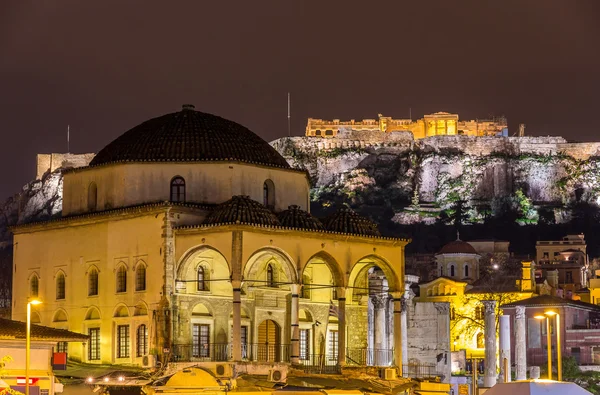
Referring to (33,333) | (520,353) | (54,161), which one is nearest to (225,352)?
(33,333)

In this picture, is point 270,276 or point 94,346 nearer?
point 94,346

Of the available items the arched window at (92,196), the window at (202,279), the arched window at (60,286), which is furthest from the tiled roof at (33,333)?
the arched window at (92,196)

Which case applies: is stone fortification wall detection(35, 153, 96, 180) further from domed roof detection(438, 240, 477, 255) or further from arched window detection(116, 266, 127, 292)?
arched window detection(116, 266, 127, 292)

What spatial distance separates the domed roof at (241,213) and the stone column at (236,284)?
66cm

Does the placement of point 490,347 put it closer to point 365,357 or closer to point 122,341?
point 365,357

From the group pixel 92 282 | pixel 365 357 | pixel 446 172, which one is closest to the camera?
pixel 92 282

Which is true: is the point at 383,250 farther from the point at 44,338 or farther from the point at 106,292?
the point at 44,338

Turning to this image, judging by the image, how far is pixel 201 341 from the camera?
55.7 meters

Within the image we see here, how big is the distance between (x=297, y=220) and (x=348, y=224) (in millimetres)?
3228

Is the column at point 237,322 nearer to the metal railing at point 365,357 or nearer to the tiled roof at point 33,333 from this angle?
the tiled roof at point 33,333

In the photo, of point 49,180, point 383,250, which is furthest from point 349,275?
point 49,180

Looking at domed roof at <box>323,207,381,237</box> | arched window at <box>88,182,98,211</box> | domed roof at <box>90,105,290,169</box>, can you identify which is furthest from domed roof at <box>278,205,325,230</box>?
arched window at <box>88,182,98,211</box>

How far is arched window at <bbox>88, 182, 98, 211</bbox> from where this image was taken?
58.8 m

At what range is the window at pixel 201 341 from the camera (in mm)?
55281
